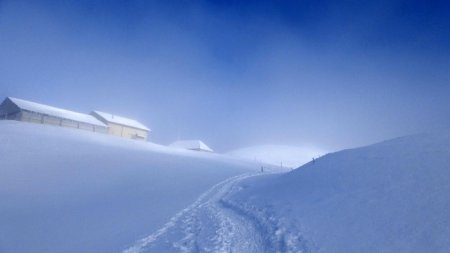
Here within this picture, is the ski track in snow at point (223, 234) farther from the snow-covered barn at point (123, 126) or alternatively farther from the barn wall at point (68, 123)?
the snow-covered barn at point (123, 126)

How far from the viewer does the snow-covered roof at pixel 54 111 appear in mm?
56616

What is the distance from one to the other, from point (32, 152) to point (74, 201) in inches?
620

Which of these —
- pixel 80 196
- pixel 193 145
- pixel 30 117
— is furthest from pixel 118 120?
pixel 80 196

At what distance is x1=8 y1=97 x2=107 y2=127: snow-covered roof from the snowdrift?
55.1m

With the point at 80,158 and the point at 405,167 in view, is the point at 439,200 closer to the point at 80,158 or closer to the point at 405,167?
the point at 405,167

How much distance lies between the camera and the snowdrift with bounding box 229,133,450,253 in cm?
825

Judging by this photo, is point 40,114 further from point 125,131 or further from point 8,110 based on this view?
point 125,131

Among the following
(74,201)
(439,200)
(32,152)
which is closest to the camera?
(439,200)

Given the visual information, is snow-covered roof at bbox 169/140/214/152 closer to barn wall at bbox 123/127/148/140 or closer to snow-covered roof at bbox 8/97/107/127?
barn wall at bbox 123/127/148/140

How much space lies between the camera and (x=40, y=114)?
5669 centimetres

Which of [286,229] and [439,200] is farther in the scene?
[286,229]

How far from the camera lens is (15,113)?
55938 mm

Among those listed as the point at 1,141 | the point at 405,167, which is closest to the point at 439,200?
the point at 405,167

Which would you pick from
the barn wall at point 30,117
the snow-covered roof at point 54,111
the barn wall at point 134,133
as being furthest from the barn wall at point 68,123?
the barn wall at point 134,133
